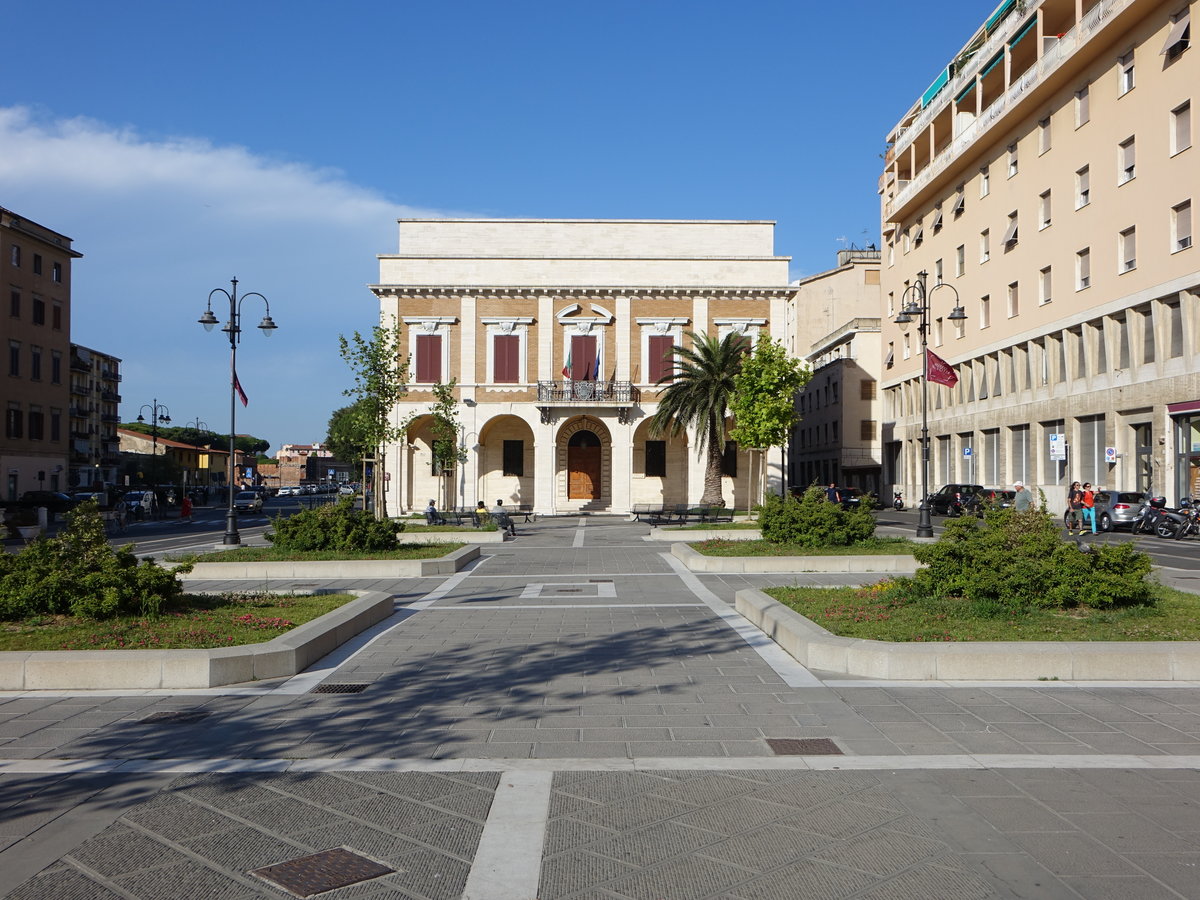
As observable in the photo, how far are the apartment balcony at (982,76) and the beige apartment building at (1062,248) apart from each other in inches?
5.0

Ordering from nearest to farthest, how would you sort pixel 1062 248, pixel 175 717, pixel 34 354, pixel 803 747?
pixel 803 747 → pixel 175 717 → pixel 1062 248 → pixel 34 354

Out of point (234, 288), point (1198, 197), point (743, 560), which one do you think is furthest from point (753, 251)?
point (743, 560)

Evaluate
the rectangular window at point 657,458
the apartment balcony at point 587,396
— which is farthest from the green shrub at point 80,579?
the rectangular window at point 657,458

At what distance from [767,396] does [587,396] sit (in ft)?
51.0

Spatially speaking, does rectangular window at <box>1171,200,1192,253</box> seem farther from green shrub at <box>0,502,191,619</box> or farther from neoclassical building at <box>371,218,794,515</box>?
green shrub at <box>0,502,191,619</box>

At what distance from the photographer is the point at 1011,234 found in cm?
4225

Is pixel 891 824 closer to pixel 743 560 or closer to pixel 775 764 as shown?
pixel 775 764

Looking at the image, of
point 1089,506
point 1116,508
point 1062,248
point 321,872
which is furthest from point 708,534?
point 1062,248

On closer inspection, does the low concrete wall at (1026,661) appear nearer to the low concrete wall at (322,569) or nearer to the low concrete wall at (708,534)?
the low concrete wall at (322,569)

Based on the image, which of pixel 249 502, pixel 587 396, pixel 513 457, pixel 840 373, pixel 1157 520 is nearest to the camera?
pixel 1157 520

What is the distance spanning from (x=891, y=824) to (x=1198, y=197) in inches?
1231

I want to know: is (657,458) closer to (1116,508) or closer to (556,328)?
(556,328)

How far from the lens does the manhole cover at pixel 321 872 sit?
4.30m

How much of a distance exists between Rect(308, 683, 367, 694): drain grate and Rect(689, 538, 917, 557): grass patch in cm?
1137
